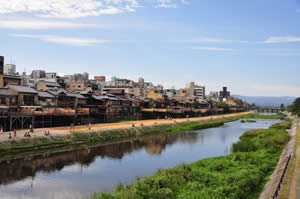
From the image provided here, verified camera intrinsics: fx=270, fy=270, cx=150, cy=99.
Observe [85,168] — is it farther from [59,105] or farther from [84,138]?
[59,105]

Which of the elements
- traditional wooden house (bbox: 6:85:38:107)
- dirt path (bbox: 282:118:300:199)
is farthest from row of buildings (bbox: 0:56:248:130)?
dirt path (bbox: 282:118:300:199)

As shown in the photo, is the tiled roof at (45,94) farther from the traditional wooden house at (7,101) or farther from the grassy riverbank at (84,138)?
the grassy riverbank at (84,138)

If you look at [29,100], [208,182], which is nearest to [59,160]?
[208,182]

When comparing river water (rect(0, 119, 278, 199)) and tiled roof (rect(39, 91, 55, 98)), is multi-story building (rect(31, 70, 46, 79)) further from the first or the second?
river water (rect(0, 119, 278, 199))

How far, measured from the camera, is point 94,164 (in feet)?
113

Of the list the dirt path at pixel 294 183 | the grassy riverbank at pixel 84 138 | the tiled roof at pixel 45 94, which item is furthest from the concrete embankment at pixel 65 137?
the dirt path at pixel 294 183

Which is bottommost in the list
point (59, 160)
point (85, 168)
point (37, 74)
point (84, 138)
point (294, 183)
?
point (85, 168)

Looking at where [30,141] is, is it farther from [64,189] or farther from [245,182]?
[245,182]

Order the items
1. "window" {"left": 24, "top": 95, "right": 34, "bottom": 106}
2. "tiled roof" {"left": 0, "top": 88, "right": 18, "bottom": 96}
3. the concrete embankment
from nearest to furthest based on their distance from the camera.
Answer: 1. the concrete embankment
2. "tiled roof" {"left": 0, "top": 88, "right": 18, "bottom": 96}
3. "window" {"left": 24, "top": 95, "right": 34, "bottom": 106}

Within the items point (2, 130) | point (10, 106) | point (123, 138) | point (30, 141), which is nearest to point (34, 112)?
point (10, 106)

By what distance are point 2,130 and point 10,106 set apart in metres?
7.37

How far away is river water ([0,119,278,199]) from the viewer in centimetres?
2417

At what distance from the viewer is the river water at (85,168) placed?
24.2m

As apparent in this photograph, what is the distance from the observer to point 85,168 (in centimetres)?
3219
